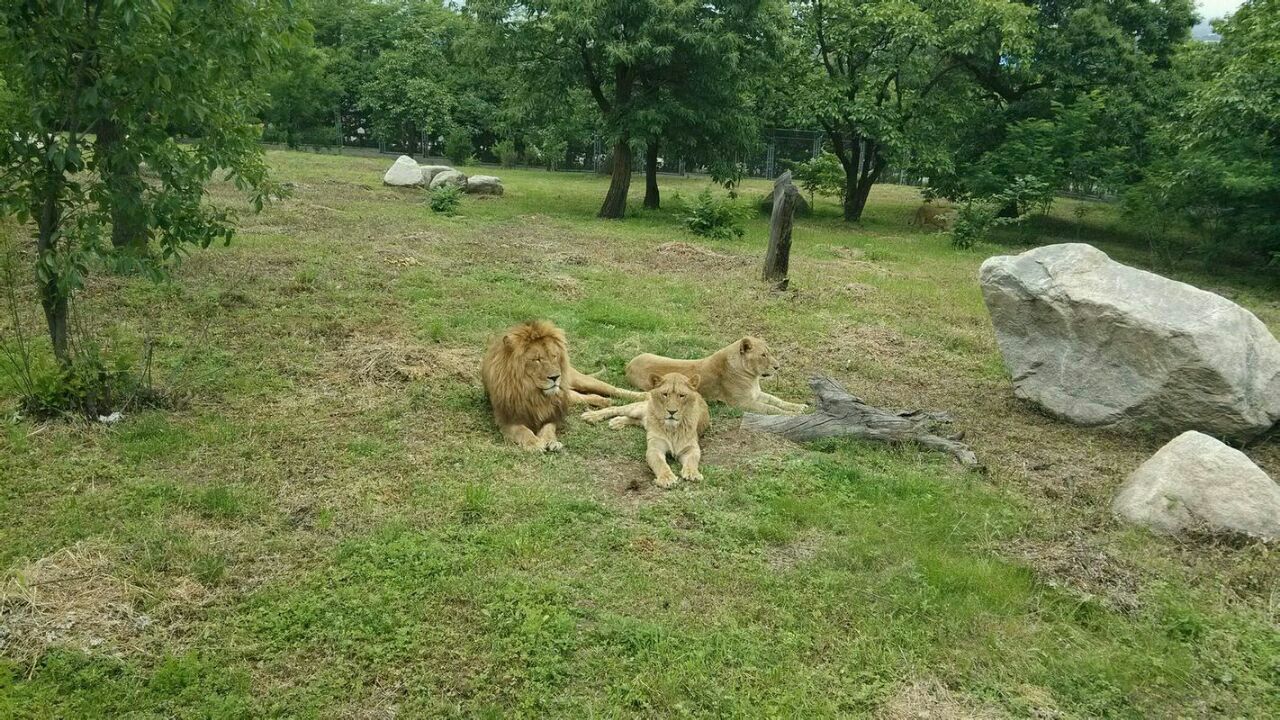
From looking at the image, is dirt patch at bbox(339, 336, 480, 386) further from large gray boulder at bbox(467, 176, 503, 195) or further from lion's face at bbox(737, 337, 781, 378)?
large gray boulder at bbox(467, 176, 503, 195)

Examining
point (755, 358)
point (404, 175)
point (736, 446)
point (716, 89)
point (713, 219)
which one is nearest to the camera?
point (736, 446)

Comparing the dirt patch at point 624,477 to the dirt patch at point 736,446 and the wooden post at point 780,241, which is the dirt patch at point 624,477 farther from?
the wooden post at point 780,241

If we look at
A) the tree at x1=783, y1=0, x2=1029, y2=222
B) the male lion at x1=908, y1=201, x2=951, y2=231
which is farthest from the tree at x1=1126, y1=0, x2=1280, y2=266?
the male lion at x1=908, y1=201, x2=951, y2=231

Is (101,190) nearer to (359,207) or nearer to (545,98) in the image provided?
(359,207)

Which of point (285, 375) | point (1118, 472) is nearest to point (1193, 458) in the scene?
point (1118, 472)

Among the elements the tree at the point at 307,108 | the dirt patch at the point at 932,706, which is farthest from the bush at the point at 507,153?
the dirt patch at the point at 932,706

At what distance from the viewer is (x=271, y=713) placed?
3.57 metres

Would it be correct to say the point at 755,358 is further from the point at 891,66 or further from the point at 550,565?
the point at 891,66

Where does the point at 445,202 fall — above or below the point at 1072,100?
below

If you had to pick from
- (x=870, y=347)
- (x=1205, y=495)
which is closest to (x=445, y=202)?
(x=870, y=347)

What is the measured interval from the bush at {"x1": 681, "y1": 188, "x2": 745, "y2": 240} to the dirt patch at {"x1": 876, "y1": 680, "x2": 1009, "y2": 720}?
15.5 meters

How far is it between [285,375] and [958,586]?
5.92 meters

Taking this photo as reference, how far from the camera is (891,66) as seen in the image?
75.0ft

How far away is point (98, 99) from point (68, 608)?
334cm
